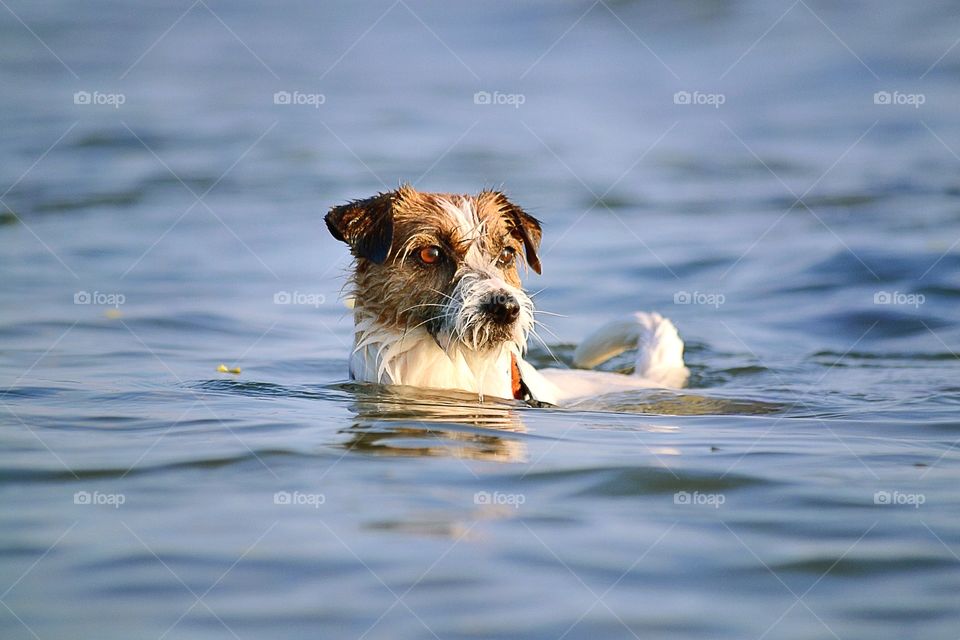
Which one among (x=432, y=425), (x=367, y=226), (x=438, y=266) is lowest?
(x=432, y=425)

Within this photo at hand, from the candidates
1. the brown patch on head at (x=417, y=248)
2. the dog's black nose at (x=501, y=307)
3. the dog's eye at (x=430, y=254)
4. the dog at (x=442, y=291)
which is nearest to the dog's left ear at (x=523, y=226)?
the dog at (x=442, y=291)

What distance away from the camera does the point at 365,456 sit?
5258 mm

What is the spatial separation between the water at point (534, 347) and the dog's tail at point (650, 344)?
0.47 m

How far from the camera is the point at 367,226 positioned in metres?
6.75

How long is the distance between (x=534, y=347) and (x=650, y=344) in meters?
1.84

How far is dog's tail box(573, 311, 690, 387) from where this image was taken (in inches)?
337

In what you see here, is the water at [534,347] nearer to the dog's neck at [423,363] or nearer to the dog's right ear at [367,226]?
the dog's neck at [423,363]

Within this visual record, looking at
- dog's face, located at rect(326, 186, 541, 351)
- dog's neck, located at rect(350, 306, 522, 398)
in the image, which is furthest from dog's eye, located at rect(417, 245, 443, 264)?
dog's neck, located at rect(350, 306, 522, 398)

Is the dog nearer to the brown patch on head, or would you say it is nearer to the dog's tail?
the brown patch on head

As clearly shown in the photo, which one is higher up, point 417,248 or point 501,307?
point 417,248

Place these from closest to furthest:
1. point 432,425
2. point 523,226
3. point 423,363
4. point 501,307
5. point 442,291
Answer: point 432,425, point 501,307, point 442,291, point 423,363, point 523,226

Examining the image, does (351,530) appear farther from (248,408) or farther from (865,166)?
(865,166)

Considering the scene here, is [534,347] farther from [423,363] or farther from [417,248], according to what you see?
[417,248]

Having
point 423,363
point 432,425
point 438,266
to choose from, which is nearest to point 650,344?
point 423,363
